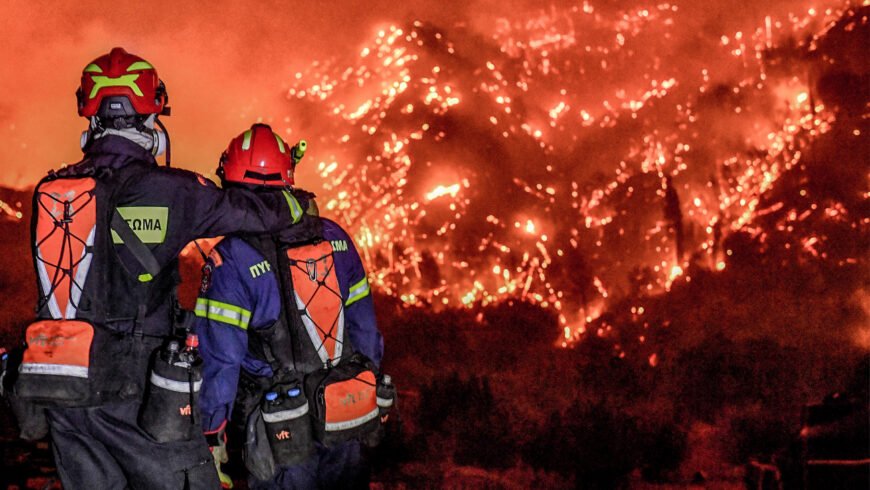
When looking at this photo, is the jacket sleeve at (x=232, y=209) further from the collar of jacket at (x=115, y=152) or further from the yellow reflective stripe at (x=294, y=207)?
the collar of jacket at (x=115, y=152)

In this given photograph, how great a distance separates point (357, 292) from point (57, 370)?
1666 millimetres

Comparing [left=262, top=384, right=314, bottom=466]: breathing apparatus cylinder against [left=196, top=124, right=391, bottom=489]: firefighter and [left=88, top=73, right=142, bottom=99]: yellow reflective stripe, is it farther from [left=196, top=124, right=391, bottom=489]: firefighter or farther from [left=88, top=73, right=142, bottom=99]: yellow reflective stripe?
[left=88, top=73, right=142, bottom=99]: yellow reflective stripe

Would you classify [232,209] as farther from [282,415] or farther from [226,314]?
[282,415]

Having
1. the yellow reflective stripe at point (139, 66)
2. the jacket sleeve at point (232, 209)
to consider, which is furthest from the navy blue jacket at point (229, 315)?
the yellow reflective stripe at point (139, 66)

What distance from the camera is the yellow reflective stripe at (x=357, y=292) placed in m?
4.89

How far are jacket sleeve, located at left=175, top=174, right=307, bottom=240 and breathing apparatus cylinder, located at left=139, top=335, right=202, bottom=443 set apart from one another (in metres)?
0.59

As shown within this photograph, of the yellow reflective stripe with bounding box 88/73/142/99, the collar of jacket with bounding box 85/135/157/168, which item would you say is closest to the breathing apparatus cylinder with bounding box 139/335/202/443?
the collar of jacket with bounding box 85/135/157/168

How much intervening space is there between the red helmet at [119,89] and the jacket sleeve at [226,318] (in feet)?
2.71

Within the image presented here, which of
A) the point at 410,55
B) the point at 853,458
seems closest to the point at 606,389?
the point at 853,458

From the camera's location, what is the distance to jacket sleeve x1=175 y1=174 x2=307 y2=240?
164 inches

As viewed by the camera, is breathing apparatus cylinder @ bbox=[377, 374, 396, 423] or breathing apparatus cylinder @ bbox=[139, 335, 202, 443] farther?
breathing apparatus cylinder @ bbox=[377, 374, 396, 423]

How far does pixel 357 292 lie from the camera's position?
4910 mm

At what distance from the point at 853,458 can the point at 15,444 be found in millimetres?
8299

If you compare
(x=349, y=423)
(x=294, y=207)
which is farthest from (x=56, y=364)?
(x=349, y=423)
